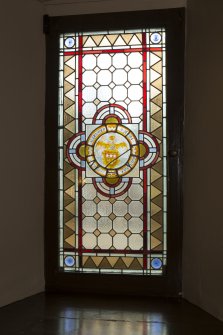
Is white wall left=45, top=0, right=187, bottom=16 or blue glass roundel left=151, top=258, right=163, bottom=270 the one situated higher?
white wall left=45, top=0, right=187, bottom=16

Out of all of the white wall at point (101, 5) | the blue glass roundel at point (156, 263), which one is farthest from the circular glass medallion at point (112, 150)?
the white wall at point (101, 5)

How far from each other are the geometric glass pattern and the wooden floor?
300 mm

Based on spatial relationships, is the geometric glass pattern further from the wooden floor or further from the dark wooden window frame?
the wooden floor

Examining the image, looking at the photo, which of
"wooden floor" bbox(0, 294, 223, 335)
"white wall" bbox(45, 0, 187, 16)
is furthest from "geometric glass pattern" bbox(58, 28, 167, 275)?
"wooden floor" bbox(0, 294, 223, 335)

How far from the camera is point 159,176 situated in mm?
3805

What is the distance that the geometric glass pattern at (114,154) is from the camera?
3807 millimetres

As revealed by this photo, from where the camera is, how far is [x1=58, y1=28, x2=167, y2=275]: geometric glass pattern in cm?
381

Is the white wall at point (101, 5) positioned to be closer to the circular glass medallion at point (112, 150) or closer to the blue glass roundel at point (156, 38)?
the blue glass roundel at point (156, 38)

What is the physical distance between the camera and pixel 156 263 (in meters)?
3.80

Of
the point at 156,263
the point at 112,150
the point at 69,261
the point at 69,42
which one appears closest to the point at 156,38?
the point at 69,42
